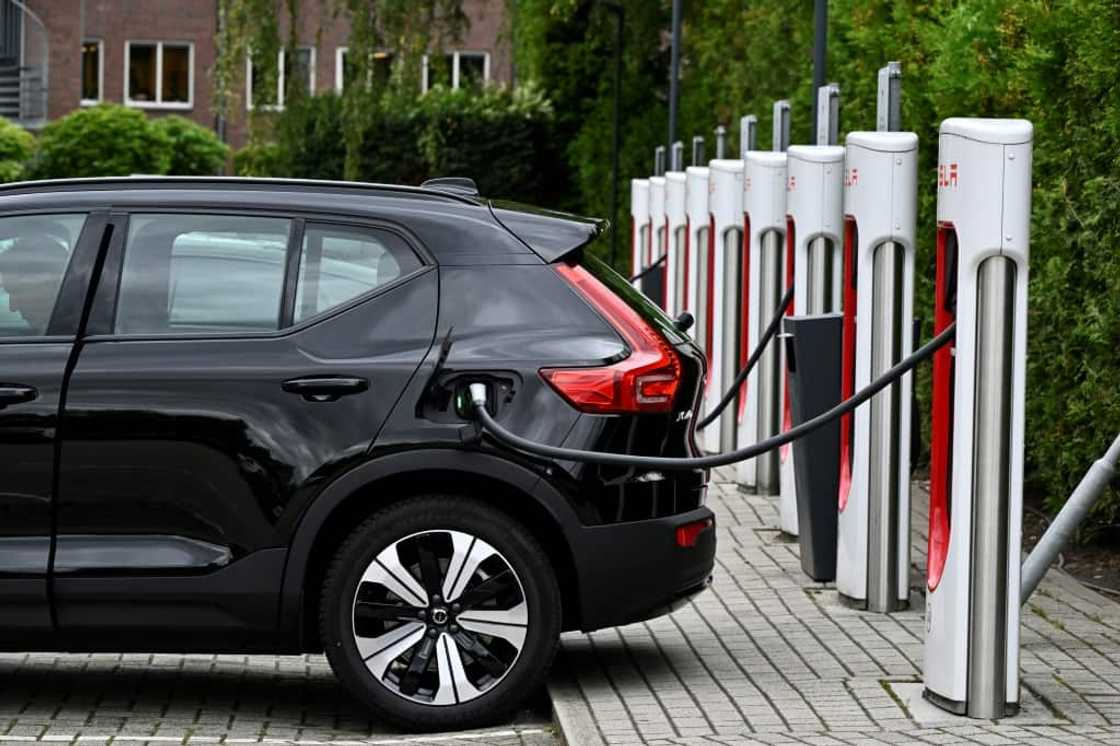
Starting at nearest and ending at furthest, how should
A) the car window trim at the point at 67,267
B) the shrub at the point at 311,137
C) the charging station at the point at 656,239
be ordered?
the car window trim at the point at 67,267
the charging station at the point at 656,239
the shrub at the point at 311,137

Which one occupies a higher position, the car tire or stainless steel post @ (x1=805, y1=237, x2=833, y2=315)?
stainless steel post @ (x1=805, y1=237, x2=833, y2=315)

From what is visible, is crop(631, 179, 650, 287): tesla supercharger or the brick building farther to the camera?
the brick building

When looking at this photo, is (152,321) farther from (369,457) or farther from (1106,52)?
(1106,52)

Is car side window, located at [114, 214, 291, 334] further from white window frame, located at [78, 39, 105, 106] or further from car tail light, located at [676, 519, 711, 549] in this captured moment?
white window frame, located at [78, 39, 105, 106]

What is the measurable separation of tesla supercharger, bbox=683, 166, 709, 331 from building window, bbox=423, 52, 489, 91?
16753 mm

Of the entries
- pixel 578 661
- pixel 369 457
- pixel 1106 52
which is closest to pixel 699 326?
pixel 1106 52

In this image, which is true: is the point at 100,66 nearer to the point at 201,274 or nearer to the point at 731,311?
the point at 731,311

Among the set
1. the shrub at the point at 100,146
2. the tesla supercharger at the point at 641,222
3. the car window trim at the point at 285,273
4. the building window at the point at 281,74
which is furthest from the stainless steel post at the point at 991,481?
the shrub at the point at 100,146

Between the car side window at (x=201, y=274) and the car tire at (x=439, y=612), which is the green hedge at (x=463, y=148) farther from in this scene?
the car tire at (x=439, y=612)

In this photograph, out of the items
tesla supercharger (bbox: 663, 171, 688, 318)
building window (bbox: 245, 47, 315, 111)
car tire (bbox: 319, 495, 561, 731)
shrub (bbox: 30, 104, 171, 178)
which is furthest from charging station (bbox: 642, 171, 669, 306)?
shrub (bbox: 30, 104, 171, 178)

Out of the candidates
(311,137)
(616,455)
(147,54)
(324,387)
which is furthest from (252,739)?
(147,54)

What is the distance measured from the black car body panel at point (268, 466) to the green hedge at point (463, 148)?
34.3 metres

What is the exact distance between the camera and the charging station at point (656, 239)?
65.2 ft

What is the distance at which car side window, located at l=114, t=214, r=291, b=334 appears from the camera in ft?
24.0
